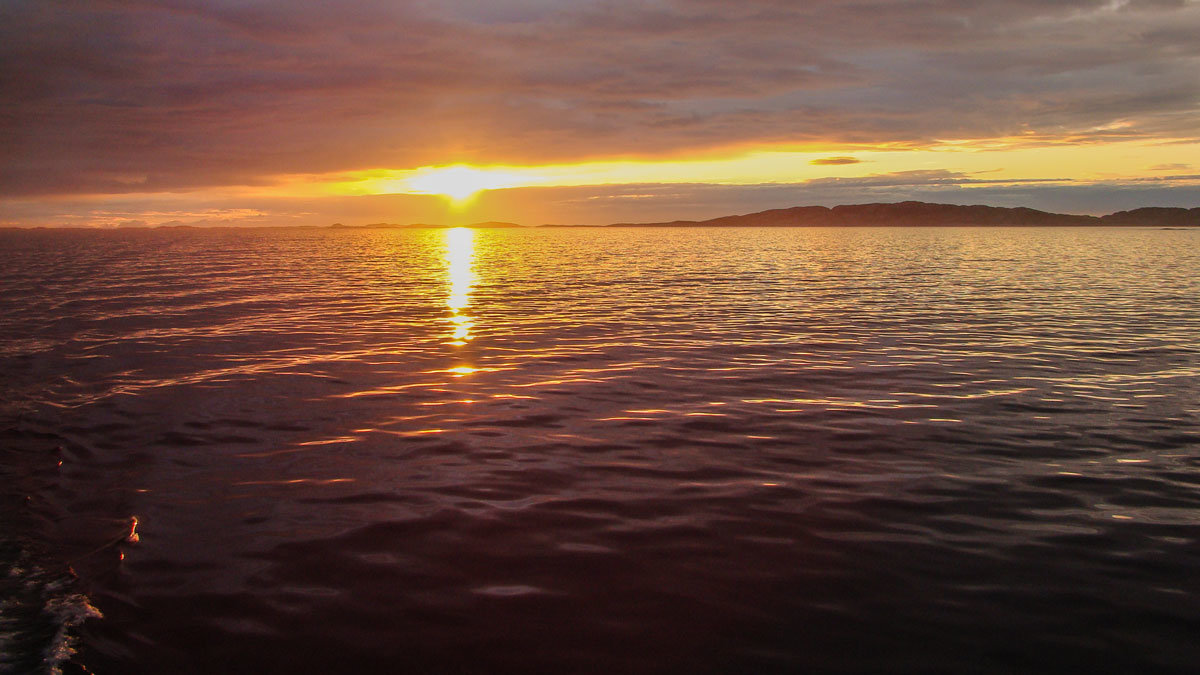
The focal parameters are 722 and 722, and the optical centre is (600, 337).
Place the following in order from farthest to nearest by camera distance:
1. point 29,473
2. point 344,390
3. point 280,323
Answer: point 280,323
point 344,390
point 29,473

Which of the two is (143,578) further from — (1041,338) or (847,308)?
(847,308)

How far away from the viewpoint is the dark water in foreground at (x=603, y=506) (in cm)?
626

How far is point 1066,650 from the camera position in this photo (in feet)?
19.9

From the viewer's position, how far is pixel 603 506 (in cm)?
920

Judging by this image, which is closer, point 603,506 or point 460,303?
point 603,506

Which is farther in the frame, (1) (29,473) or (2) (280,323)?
(2) (280,323)

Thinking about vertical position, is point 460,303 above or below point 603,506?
above

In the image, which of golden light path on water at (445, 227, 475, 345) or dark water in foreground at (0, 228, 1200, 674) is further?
golden light path on water at (445, 227, 475, 345)

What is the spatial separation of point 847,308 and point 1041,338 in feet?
28.8

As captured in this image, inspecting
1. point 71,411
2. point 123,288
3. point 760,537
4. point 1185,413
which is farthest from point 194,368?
point 123,288

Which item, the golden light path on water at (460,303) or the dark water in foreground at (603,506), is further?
the golden light path on water at (460,303)

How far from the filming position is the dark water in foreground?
20.5ft

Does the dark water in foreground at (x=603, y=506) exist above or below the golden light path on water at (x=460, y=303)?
below

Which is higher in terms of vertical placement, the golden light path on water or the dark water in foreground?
the golden light path on water
